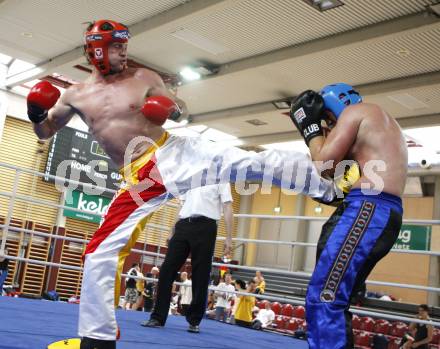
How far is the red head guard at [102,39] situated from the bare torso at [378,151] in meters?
1.03

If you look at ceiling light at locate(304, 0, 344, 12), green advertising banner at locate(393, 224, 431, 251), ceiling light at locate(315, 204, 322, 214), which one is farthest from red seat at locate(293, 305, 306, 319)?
ceiling light at locate(304, 0, 344, 12)

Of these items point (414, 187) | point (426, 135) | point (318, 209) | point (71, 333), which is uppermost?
point (426, 135)

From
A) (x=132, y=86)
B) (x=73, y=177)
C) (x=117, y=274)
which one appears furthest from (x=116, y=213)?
(x=73, y=177)

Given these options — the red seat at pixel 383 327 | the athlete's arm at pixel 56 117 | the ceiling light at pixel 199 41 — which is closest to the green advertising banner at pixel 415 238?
the red seat at pixel 383 327

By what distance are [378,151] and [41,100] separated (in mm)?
1406

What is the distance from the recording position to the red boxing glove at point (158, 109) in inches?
85.8

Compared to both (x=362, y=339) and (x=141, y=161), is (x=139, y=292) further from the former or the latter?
(x=141, y=161)

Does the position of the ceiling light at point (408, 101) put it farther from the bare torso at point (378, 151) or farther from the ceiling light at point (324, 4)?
the bare torso at point (378, 151)

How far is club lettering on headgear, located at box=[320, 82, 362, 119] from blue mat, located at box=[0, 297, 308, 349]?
1.40m

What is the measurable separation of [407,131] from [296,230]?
508 centimetres

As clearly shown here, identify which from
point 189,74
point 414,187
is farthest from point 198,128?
point 414,187

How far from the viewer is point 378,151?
206cm

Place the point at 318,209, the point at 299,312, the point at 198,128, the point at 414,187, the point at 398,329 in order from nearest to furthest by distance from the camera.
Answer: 1. the point at 398,329
2. the point at 299,312
3. the point at 198,128
4. the point at 414,187
5. the point at 318,209

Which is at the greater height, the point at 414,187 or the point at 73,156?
the point at 414,187
